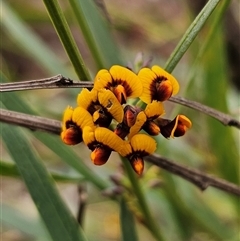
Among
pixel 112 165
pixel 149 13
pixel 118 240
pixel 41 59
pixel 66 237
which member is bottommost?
pixel 66 237

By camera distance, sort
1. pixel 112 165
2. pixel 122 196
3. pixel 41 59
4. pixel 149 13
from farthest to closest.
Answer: pixel 149 13
pixel 112 165
pixel 41 59
pixel 122 196

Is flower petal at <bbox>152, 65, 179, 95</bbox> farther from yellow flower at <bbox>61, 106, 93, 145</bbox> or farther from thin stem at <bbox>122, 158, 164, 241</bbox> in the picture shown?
thin stem at <bbox>122, 158, 164, 241</bbox>

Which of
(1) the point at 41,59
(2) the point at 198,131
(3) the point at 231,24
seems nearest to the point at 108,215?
(2) the point at 198,131

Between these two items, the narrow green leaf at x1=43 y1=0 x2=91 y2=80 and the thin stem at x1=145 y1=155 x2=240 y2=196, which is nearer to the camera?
the narrow green leaf at x1=43 y1=0 x2=91 y2=80

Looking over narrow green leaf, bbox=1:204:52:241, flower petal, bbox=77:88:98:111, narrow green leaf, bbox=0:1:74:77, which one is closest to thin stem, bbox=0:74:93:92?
flower petal, bbox=77:88:98:111

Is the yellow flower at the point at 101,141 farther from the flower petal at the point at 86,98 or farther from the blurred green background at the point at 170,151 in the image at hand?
the blurred green background at the point at 170,151

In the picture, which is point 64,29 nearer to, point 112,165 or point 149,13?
point 112,165

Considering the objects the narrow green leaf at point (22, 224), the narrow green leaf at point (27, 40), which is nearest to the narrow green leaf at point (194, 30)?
the narrow green leaf at point (22, 224)
